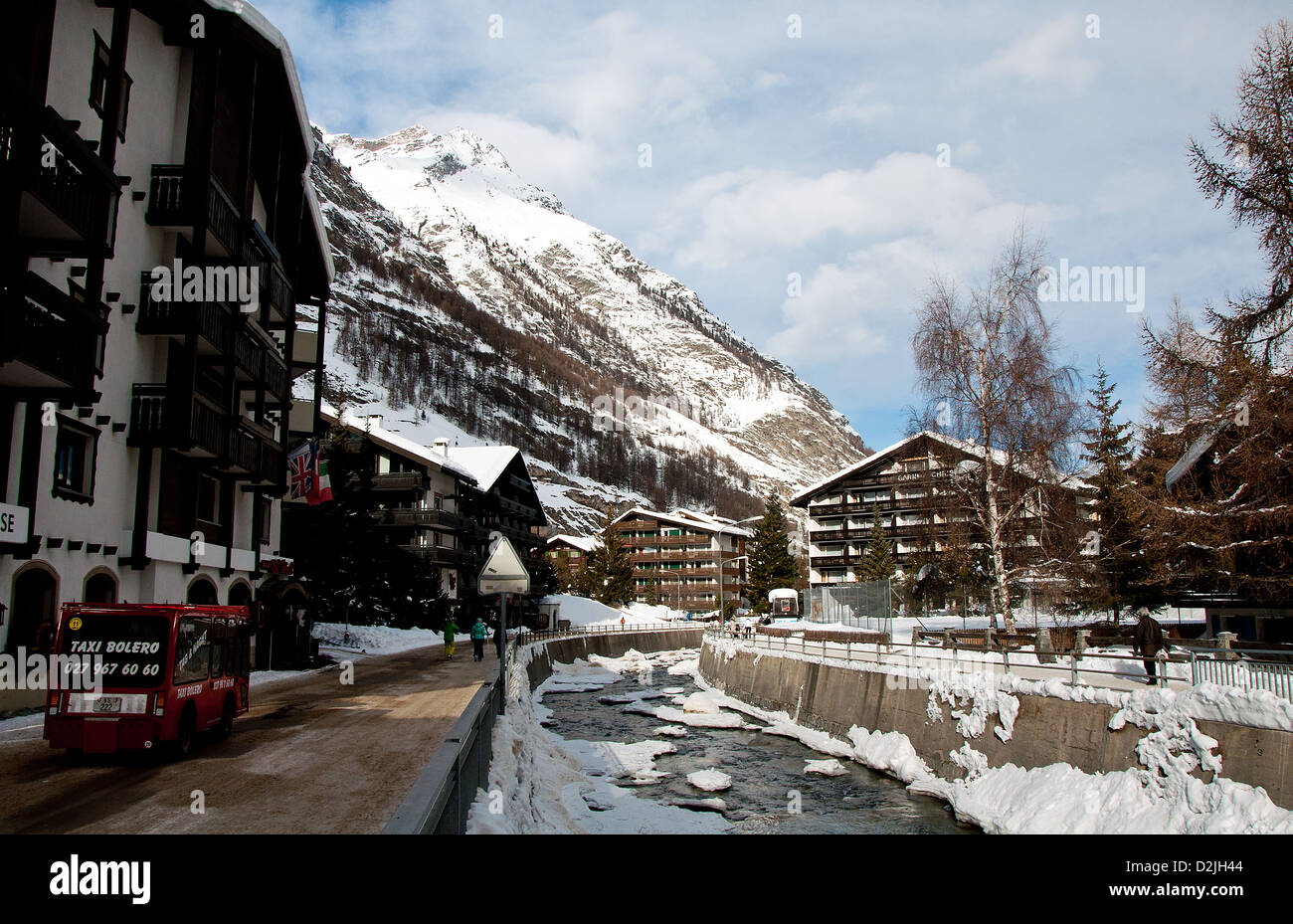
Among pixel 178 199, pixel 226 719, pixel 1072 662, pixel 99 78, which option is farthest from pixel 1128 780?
pixel 99 78

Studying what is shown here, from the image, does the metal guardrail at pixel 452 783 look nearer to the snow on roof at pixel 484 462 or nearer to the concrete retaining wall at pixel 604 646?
the concrete retaining wall at pixel 604 646

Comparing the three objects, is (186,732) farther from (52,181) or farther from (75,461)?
(52,181)

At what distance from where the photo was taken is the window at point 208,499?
25.7 metres

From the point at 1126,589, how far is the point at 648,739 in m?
21.9

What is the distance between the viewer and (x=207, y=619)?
1338 cm

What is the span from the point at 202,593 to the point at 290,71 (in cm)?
1695

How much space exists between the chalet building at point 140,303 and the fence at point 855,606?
1132 inches

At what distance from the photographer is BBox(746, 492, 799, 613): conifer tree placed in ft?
244

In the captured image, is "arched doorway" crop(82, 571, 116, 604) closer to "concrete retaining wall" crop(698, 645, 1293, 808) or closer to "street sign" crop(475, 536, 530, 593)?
"street sign" crop(475, 536, 530, 593)

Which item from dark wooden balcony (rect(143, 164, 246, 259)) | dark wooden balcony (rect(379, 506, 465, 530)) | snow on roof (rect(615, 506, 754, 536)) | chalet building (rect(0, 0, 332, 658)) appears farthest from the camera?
snow on roof (rect(615, 506, 754, 536))

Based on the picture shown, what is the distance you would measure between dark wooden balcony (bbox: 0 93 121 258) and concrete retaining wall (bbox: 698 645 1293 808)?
19908 mm

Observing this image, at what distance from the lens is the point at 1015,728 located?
55.4 feet

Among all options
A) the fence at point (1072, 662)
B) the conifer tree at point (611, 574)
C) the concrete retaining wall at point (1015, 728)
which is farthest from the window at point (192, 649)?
the conifer tree at point (611, 574)

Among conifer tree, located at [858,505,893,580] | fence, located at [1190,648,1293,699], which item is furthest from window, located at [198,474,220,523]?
conifer tree, located at [858,505,893,580]
